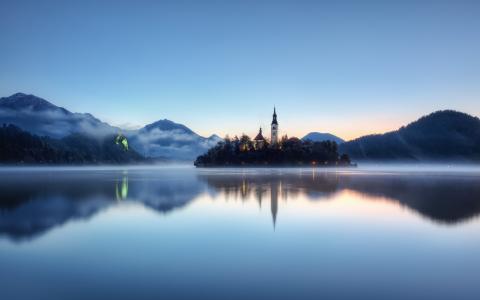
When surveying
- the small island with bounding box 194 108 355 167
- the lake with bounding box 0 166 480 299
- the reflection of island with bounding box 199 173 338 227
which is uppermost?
the small island with bounding box 194 108 355 167

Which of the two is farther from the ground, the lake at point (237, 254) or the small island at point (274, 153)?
the small island at point (274, 153)

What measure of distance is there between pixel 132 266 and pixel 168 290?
2.23 metres

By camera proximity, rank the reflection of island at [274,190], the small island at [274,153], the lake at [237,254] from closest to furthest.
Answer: the lake at [237,254] → the reflection of island at [274,190] → the small island at [274,153]

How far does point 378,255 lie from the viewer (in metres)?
10.8

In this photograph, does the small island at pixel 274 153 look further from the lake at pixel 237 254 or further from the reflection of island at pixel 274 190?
the lake at pixel 237 254

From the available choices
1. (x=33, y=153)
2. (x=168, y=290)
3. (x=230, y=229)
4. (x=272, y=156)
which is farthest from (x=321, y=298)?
(x=33, y=153)

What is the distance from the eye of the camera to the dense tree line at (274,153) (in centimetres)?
15588

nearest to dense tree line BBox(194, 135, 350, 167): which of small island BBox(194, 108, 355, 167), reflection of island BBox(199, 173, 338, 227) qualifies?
small island BBox(194, 108, 355, 167)

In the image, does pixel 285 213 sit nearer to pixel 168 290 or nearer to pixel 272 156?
pixel 168 290

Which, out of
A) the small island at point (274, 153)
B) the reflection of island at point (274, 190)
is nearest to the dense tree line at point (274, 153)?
the small island at point (274, 153)

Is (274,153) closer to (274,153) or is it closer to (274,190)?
(274,153)

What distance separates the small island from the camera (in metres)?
156

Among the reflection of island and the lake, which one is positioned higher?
the reflection of island

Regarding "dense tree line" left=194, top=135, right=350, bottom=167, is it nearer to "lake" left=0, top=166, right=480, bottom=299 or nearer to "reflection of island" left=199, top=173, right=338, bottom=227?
"reflection of island" left=199, top=173, right=338, bottom=227
